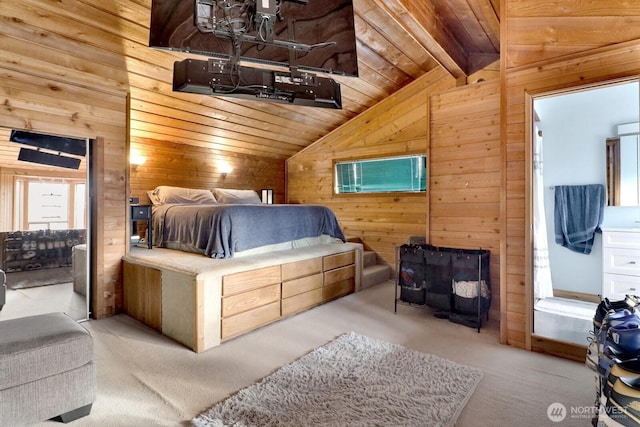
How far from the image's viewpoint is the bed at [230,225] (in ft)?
9.50

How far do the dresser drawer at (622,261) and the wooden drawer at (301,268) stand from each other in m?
2.30

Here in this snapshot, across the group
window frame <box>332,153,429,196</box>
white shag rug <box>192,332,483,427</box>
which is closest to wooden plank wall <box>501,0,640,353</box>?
white shag rug <box>192,332,483,427</box>

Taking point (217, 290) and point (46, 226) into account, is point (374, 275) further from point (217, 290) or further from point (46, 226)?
point (46, 226)

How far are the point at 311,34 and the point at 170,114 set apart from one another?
8.09ft

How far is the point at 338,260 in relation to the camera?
3635 millimetres

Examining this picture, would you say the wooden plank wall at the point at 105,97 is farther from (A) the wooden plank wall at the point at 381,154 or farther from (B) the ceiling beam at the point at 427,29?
(B) the ceiling beam at the point at 427,29

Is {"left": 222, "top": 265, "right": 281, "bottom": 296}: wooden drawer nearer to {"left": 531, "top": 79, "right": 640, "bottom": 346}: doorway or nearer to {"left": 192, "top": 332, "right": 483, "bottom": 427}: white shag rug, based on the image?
{"left": 192, "top": 332, "right": 483, "bottom": 427}: white shag rug

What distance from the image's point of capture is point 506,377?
6.43 ft

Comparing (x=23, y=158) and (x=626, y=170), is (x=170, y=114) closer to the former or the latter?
(x=23, y=158)

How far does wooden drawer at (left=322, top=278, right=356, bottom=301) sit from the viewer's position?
11.3 feet

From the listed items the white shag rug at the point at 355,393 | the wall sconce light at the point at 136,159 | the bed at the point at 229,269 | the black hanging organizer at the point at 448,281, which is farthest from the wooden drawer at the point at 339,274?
the wall sconce light at the point at 136,159

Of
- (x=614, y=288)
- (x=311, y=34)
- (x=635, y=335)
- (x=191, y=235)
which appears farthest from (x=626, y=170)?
(x=191, y=235)

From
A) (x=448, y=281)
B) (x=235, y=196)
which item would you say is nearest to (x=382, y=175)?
(x=235, y=196)

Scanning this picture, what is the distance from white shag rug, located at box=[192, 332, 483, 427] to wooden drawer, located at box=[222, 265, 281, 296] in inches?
28.8
